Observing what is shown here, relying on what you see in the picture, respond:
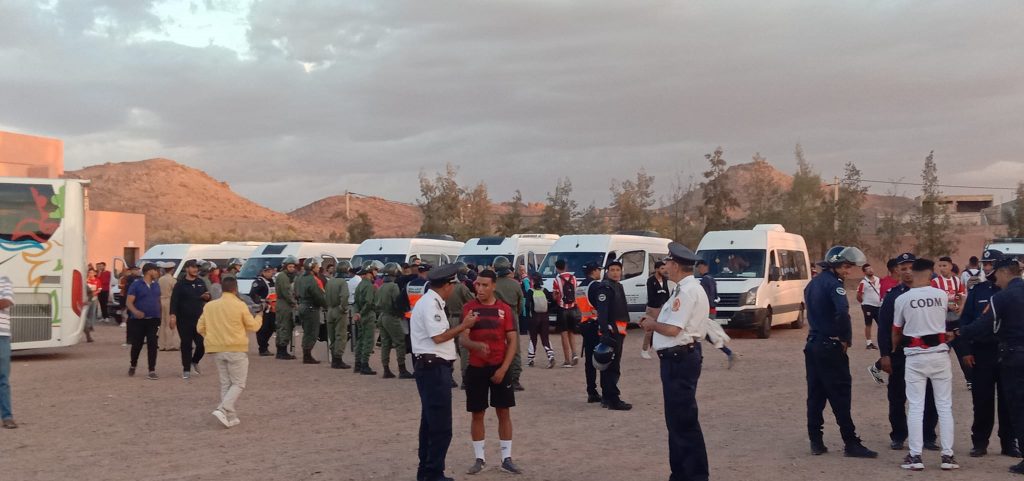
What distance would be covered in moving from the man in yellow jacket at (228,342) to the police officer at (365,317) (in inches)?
172

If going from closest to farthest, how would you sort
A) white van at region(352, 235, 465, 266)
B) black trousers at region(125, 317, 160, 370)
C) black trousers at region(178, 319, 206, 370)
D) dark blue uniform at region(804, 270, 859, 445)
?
dark blue uniform at region(804, 270, 859, 445), black trousers at region(178, 319, 206, 370), black trousers at region(125, 317, 160, 370), white van at region(352, 235, 465, 266)

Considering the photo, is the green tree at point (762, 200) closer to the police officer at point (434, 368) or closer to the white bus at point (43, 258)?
the white bus at point (43, 258)

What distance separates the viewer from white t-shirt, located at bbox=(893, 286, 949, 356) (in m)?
8.18

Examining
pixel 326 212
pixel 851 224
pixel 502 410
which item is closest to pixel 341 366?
pixel 502 410

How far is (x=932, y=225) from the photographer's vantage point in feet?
155

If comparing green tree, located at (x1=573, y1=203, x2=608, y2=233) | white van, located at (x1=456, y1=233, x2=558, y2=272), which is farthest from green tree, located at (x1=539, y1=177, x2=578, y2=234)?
white van, located at (x1=456, y1=233, x2=558, y2=272)

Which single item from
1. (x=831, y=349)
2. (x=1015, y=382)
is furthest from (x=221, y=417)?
(x=1015, y=382)

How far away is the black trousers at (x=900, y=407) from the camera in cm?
920

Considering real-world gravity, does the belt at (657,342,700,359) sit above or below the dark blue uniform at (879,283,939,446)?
above

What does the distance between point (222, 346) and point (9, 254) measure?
8.12 m

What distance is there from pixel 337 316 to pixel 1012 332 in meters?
10.8

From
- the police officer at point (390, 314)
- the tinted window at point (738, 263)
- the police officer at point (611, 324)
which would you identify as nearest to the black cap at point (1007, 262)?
the police officer at point (611, 324)

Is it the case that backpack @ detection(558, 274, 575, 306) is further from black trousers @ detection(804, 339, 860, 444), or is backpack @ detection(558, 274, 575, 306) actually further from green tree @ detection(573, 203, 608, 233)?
green tree @ detection(573, 203, 608, 233)

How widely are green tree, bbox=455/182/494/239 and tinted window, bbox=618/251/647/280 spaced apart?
31439 millimetres
